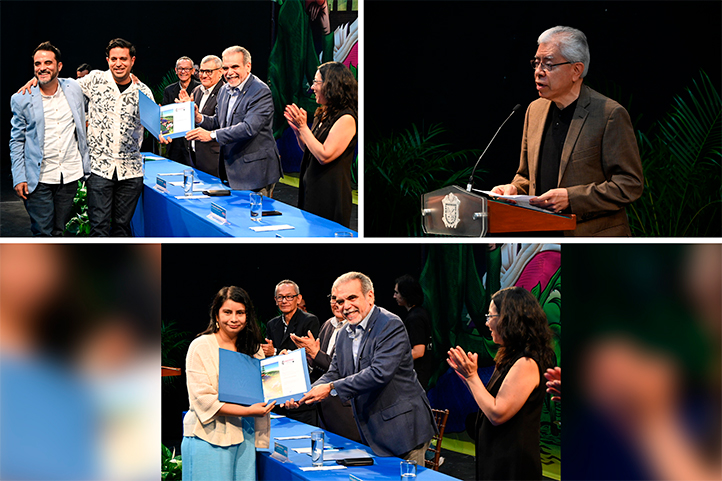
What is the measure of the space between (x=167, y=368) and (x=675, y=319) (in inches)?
170

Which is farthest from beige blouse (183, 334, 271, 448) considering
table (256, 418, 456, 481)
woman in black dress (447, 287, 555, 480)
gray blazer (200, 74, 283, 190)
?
gray blazer (200, 74, 283, 190)

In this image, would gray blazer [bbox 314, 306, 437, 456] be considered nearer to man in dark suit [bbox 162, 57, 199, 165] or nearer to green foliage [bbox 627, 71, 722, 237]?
green foliage [bbox 627, 71, 722, 237]

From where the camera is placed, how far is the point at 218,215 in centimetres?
412

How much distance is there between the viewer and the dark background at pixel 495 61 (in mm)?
4570

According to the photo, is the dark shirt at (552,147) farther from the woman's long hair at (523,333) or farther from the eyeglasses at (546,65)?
the woman's long hair at (523,333)

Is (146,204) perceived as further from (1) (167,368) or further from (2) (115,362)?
(2) (115,362)

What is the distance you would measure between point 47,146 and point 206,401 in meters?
1.92

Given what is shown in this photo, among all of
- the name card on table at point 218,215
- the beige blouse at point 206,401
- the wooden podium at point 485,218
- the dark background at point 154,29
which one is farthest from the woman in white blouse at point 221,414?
the dark background at point 154,29

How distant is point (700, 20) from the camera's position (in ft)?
14.7

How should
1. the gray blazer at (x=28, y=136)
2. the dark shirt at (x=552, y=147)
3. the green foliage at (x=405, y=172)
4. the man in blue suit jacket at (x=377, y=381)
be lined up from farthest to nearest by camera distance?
the green foliage at (x=405, y=172) < the gray blazer at (x=28, y=136) < the man in blue suit jacket at (x=377, y=381) < the dark shirt at (x=552, y=147)

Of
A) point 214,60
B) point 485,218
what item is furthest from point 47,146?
point 485,218

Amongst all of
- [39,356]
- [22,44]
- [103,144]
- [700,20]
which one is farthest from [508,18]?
[39,356]

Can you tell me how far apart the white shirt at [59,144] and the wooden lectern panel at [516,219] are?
2.61 meters

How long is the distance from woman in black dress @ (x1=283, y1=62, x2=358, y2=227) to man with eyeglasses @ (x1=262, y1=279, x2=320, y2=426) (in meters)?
0.73
